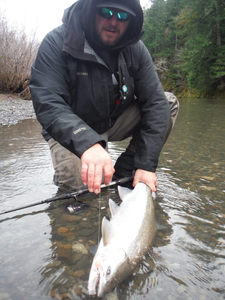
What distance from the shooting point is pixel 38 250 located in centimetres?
187

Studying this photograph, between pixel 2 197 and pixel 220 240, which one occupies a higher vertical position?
pixel 220 240

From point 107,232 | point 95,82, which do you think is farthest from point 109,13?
point 107,232

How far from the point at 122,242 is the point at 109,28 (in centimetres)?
215

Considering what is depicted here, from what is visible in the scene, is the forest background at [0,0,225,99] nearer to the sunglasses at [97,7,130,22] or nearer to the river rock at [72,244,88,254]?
the sunglasses at [97,7,130,22]

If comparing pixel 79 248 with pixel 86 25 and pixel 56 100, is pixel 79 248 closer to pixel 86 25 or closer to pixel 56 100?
pixel 56 100

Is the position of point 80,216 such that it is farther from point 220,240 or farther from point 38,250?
point 220,240

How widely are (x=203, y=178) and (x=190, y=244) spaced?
1476mm

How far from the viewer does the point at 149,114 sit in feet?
9.61

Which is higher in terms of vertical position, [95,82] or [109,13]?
[109,13]

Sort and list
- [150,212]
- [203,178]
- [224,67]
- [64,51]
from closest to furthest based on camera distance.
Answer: [150,212] → [64,51] → [203,178] → [224,67]

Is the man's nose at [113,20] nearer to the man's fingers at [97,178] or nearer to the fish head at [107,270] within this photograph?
the man's fingers at [97,178]

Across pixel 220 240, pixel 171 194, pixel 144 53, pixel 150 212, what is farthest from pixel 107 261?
pixel 144 53

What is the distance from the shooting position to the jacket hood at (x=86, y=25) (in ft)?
8.29

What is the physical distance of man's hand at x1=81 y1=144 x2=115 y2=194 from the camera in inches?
71.8
